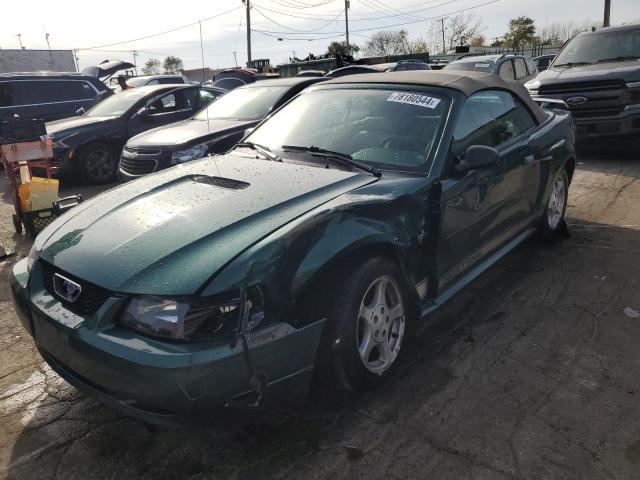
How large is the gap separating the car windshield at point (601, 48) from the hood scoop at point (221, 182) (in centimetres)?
807

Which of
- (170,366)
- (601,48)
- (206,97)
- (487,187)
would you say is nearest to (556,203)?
(487,187)

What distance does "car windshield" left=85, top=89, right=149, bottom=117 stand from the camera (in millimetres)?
8624

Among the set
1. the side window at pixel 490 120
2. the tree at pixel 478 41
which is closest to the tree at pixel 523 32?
the tree at pixel 478 41

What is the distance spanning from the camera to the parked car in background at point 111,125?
805 cm

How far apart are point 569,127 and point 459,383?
10.3ft

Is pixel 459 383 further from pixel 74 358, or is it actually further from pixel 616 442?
pixel 74 358

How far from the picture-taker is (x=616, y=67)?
783cm

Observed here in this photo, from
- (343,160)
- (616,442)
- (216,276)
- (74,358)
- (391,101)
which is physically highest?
(391,101)

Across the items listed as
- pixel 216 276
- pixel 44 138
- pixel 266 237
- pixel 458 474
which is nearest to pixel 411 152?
pixel 266 237

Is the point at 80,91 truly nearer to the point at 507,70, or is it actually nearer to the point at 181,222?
the point at 507,70

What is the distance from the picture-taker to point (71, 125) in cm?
823

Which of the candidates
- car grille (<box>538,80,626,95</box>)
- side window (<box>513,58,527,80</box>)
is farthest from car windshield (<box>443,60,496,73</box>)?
car grille (<box>538,80,626,95</box>)

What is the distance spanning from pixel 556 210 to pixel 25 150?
18.4 feet

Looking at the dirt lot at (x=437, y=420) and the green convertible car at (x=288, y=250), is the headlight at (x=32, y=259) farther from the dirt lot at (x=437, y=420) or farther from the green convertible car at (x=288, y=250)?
the dirt lot at (x=437, y=420)
